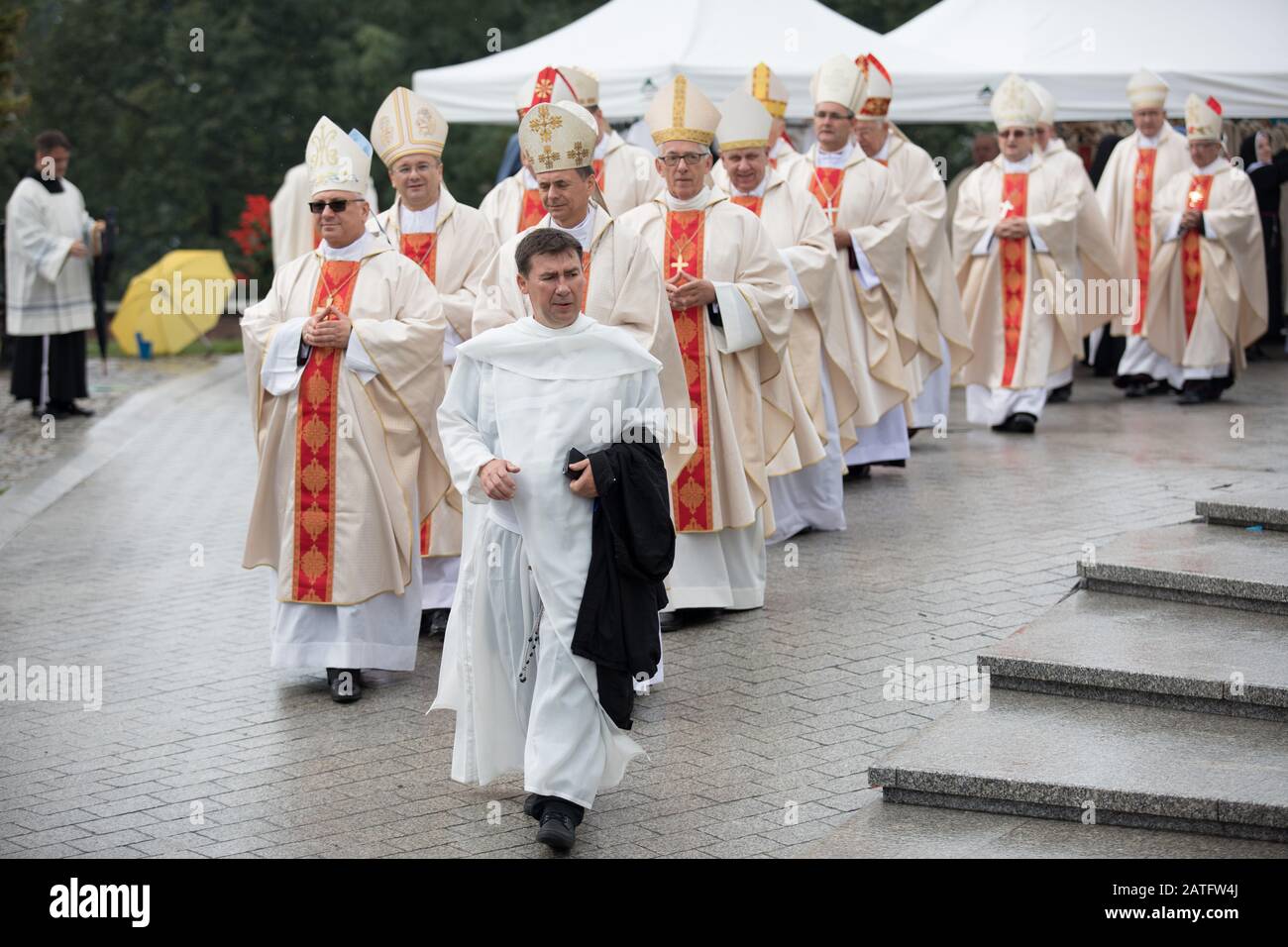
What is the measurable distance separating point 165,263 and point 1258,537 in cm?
1372

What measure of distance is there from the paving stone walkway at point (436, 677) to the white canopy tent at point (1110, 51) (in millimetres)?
4544

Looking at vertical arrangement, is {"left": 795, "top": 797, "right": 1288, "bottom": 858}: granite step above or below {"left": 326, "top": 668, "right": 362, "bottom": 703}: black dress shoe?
above

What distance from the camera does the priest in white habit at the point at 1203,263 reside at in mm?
14484

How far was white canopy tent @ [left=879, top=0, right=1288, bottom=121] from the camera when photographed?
615 inches

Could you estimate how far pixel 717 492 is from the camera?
818 cm

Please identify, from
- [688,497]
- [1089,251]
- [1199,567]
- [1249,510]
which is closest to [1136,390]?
[1089,251]

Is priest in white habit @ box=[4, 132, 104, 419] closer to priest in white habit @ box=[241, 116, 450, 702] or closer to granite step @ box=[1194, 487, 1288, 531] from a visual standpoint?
priest in white habit @ box=[241, 116, 450, 702]

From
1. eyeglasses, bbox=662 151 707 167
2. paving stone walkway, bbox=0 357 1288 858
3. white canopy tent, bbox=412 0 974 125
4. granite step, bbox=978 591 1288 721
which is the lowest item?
paving stone walkway, bbox=0 357 1288 858

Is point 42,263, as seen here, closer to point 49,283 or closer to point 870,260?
point 49,283

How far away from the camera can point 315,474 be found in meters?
7.39

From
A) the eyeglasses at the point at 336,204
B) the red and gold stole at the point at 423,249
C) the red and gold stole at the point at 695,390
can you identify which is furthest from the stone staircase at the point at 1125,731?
the red and gold stole at the point at 423,249

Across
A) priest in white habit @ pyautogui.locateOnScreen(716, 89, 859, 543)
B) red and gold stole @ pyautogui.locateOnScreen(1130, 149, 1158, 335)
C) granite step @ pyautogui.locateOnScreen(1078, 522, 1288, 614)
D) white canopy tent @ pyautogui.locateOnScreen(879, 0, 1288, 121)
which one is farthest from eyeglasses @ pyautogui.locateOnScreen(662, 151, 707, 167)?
red and gold stole @ pyautogui.locateOnScreen(1130, 149, 1158, 335)

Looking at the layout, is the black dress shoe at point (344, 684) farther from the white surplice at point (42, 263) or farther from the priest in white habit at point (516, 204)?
the white surplice at point (42, 263)

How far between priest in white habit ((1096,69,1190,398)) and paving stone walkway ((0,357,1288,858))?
2832mm
